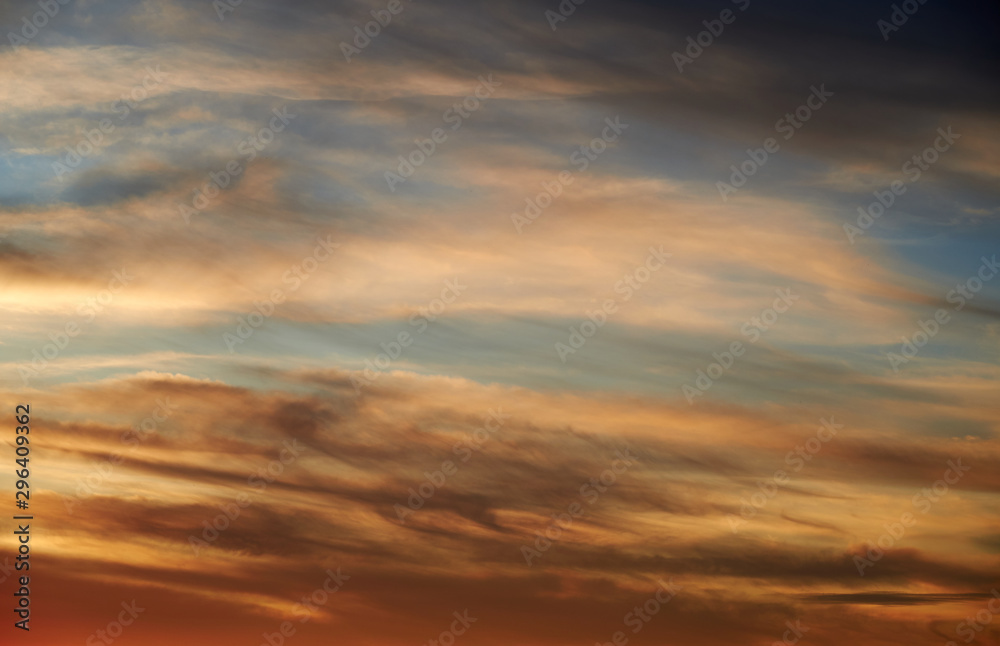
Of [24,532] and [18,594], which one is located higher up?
[24,532]

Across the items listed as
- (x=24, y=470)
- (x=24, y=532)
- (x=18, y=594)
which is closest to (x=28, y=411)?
(x=24, y=470)

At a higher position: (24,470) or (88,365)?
(88,365)

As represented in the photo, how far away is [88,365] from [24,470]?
458 centimetres

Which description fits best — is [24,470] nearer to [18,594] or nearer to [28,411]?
[28,411]

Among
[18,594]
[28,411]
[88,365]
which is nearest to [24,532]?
[18,594]

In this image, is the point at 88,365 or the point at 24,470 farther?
the point at 88,365

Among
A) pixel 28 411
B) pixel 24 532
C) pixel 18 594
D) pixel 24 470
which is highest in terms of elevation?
pixel 28 411

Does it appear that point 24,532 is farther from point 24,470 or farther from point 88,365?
point 88,365

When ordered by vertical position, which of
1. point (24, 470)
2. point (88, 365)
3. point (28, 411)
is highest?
point (88, 365)

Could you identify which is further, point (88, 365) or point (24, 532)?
point (88, 365)

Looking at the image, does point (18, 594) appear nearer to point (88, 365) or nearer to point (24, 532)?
point (24, 532)

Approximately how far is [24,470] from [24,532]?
2.06 meters

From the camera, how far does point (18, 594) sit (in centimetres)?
2362

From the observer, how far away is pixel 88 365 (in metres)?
27.6
